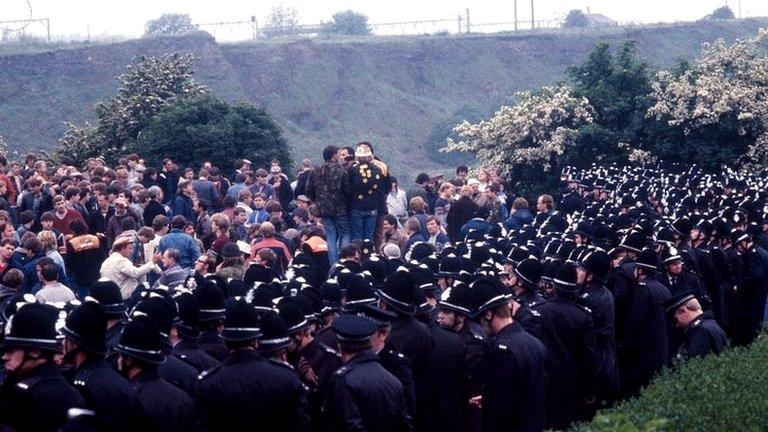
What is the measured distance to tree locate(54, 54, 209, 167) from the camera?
34.2 meters

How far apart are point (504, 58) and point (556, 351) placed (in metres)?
76.6

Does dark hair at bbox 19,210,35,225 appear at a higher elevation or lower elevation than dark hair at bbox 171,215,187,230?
lower

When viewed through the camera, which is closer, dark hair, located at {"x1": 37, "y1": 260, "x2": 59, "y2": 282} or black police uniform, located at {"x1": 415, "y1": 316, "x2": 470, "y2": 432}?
black police uniform, located at {"x1": 415, "y1": 316, "x2": 470, "y2": 432}

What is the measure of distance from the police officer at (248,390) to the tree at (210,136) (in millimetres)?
22462

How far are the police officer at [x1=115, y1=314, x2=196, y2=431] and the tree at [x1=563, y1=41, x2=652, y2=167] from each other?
80.9 feet

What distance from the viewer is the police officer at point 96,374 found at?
24.3ft

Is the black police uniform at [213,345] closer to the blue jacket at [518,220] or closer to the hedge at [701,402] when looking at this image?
the hedge at [701,402]

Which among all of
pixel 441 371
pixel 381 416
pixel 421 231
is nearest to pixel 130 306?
pixel 441 371

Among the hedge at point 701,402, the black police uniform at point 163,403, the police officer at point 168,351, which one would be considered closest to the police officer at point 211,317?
the police officer at point 168,351

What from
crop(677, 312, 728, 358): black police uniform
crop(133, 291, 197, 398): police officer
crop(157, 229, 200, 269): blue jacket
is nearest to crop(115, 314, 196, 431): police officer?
crop(133, 291, 197, 398): police officer

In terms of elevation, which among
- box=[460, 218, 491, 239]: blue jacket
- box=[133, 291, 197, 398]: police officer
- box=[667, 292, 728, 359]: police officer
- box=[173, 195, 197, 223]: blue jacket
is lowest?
box=[460, 218, 491, 239]: blue jacket

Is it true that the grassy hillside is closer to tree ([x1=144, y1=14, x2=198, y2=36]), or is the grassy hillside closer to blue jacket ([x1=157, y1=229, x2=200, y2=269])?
tree ([x1=144, y1=14, x2=198, y2=36])

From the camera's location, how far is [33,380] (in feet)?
23.6

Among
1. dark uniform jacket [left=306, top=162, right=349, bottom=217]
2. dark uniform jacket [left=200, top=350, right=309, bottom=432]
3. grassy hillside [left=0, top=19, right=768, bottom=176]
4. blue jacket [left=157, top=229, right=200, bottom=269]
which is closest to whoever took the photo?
dark uniform jacket [left=200, top=350, right=309, bottom=432]
